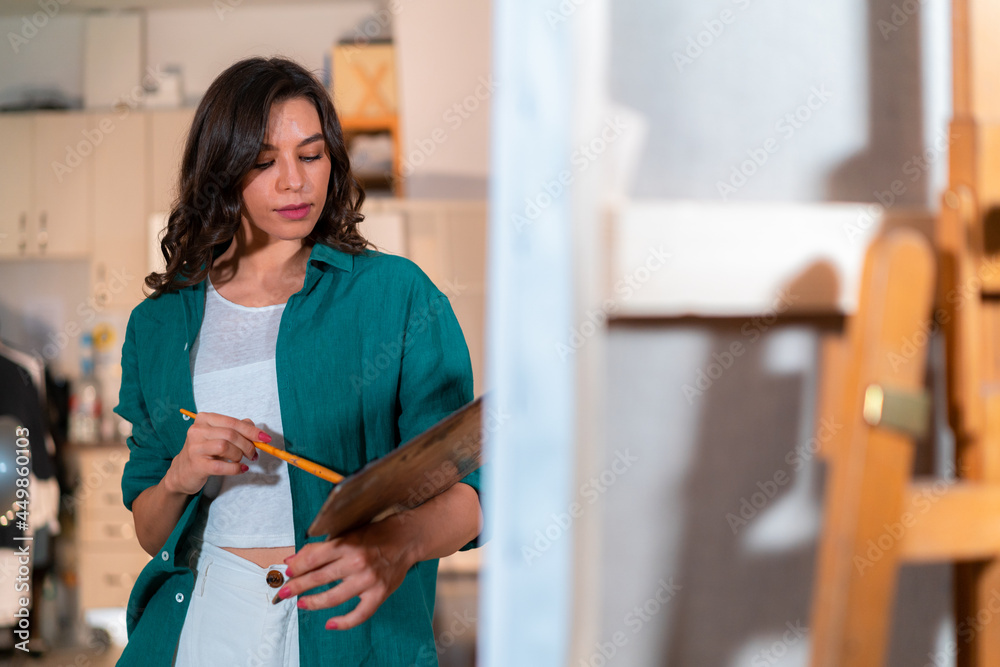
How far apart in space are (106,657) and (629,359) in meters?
2.36

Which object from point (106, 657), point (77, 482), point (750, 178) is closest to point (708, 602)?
point (750, 178)

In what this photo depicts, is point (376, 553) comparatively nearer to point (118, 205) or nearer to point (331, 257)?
point (331, 257)

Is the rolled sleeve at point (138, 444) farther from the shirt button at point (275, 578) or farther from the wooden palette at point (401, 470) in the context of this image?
the wooden palette at point (401, 470)

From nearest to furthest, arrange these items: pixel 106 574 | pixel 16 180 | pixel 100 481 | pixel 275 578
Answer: pixel 275 578
pixel 106 574
pixel 100 481
pixel 16 180

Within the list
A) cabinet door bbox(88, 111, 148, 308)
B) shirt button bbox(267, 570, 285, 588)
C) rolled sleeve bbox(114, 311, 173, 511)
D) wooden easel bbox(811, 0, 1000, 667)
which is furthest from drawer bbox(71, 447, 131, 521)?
wooden easel bbox(811, 0, 1000, 667)

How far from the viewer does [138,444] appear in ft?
2.53

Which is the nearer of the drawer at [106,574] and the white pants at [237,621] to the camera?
the white pants at [237,621]

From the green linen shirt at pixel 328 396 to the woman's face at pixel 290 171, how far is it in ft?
0.17

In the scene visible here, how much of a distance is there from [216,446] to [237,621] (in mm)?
206

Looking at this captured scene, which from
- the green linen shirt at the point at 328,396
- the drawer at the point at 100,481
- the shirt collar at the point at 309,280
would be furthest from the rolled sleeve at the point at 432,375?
the drawer at the point at 100,481

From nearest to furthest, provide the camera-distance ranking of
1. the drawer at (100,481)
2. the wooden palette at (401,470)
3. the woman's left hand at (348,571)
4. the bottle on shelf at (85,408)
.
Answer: the wooden palette at (401,470), the woman's left hand at (348,571), the drawer at (100,481), the bottle on shelf at (85,408)

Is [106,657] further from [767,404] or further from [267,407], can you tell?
[767,404]

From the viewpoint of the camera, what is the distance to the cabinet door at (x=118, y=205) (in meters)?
3.12

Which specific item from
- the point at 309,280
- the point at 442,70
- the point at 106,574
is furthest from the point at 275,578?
the point at 106,574
